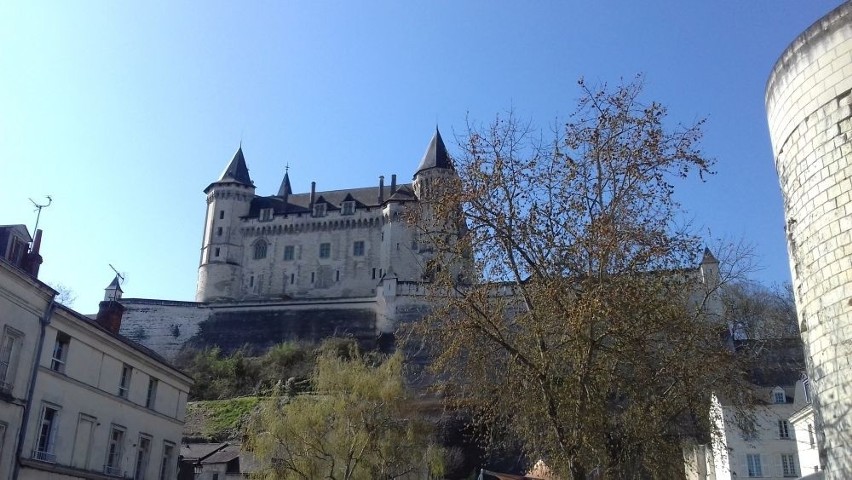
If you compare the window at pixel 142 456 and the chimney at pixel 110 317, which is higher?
the chimney at pixel 110 317

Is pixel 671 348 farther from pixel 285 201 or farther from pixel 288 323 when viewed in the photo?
pixel 285 201

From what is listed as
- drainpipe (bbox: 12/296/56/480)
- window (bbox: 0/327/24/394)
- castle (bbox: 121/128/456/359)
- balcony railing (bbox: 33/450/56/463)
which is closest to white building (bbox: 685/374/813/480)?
balcony railing (bbox: 33/450/56/463)

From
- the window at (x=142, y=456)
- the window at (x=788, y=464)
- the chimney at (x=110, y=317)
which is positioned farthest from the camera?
the window at (x=788, y=464)

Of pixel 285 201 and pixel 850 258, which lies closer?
pixel 850 258

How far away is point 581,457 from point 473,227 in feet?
13.1

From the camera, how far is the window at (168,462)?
2512 cm

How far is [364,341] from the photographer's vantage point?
182 feet

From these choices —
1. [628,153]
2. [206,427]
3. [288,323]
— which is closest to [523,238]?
[628,153]

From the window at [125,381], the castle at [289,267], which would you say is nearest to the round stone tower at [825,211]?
the window at [125,381]

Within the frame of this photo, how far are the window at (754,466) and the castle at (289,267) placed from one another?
95.5ft

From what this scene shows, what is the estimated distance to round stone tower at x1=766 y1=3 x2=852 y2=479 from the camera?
900 centimetres

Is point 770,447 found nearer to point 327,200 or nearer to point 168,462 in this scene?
point 168,462

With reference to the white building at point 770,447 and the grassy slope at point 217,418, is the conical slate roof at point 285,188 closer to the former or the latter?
the grassy slope at point 217,418

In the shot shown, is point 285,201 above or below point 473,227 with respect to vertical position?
above
